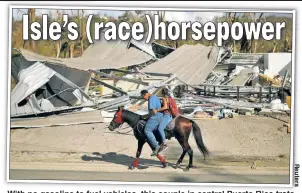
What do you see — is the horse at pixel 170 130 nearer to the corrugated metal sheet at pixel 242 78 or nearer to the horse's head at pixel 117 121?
the horse's head at pixel 117 121

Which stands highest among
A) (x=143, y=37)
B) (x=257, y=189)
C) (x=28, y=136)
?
(x=143, y=37)

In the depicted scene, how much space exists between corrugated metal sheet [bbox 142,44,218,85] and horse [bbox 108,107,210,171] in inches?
21.3

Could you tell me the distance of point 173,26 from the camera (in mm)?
7824

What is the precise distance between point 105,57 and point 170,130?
1.20 meters

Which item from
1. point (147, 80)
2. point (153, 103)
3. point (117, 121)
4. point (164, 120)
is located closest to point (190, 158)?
point (164, 120)

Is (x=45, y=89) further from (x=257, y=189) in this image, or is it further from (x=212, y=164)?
(x=257, y=189)

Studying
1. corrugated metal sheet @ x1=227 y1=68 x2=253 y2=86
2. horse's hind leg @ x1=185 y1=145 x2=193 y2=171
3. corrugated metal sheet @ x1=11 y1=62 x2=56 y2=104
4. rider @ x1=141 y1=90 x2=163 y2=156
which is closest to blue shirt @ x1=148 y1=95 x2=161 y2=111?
rider @ x1=141 y1=90 x2=163 y2=156

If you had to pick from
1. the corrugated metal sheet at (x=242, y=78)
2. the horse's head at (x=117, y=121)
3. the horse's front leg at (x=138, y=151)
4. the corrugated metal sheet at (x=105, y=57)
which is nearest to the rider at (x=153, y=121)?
the horse's front leg at (x=138, y=151)

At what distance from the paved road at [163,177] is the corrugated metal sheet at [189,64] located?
1150 millimetres

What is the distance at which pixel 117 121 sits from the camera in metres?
7.73

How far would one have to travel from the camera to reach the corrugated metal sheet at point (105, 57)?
792 centimetres

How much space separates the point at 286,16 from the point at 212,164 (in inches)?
77.5

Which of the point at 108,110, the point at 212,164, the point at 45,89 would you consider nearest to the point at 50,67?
the point at 45,89

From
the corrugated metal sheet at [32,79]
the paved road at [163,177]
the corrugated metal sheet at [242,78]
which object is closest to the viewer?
the paved road at [163,177]
